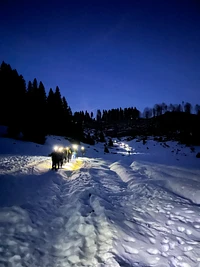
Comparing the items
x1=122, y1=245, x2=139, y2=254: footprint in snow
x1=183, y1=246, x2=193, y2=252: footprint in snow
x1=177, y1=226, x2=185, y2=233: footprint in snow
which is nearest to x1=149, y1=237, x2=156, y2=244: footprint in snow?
x1=122, y1=245, x2=139, y2=254: footprint in snow

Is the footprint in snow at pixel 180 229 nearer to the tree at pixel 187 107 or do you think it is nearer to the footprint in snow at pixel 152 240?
the footprint in snow at pixel 152 240

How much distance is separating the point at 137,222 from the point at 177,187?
5.67 meters

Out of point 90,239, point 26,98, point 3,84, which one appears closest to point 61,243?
point 90,239

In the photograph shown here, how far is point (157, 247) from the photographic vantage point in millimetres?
4754

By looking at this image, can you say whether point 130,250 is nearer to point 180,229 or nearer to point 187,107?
point 180,229

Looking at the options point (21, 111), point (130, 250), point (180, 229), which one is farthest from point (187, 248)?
point (21, 111)

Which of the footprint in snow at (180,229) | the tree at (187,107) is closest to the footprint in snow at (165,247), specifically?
the footprint in snow at (180,229)

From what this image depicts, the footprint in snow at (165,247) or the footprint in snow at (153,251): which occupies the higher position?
the footprint in snow at (165,247)

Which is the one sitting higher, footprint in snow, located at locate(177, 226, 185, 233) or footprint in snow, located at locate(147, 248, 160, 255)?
footprint in snow, located at locate(177, 226, 185, 233)

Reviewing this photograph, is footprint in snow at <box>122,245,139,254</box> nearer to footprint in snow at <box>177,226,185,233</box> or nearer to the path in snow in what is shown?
the path in snow

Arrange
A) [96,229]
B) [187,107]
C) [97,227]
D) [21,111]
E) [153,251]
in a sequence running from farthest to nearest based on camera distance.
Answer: [187,107] → [21,111] → [97,227] → [96,229] → [153,251]

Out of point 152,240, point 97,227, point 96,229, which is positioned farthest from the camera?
point 97,227

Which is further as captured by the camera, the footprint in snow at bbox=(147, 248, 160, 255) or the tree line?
the tree line

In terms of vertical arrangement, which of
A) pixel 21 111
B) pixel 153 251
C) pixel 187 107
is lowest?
pixel 153 251
